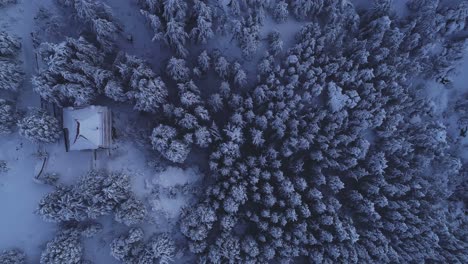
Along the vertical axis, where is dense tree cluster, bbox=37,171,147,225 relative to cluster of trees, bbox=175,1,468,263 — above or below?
below

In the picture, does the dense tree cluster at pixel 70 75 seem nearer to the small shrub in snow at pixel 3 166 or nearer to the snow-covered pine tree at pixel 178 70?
the snow-covered pine tree at pixel 178 70

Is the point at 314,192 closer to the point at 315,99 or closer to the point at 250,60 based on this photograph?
the point at 315,99

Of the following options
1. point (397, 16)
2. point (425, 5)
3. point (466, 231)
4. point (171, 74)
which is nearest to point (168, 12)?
point (171, 74)

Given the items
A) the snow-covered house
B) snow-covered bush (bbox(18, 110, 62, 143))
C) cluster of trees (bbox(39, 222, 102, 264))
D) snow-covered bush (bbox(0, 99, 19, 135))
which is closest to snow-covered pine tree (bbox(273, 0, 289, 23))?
the snow-covered house

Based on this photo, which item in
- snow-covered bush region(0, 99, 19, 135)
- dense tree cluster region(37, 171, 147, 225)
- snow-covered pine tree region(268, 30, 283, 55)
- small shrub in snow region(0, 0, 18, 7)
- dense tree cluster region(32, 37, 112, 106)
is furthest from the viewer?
snow-covered pine tree region(268, 30, 283, 55)

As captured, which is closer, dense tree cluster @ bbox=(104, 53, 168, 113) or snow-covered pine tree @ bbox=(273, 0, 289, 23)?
dense tree cluster @ bbox=(104, 53, 168, 113)

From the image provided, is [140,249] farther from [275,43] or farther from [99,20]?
[275,43]

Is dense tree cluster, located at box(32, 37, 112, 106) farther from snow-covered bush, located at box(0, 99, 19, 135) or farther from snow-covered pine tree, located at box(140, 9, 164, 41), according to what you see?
snow-covered pine tree, located at box(140, 9, 164, 41)
